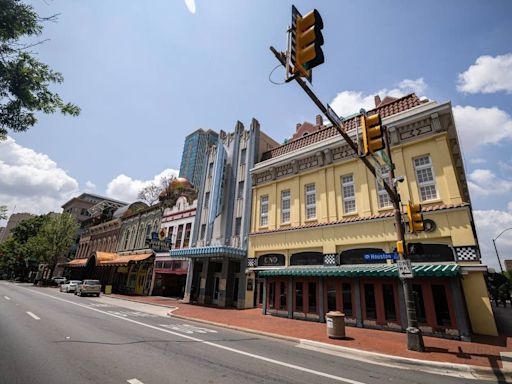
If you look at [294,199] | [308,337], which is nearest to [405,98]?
[294,199]

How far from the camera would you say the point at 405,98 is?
52.5ft

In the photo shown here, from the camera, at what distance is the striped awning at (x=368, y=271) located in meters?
11.2

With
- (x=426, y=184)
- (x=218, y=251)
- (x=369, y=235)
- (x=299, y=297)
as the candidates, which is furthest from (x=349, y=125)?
(x=218, y=251)

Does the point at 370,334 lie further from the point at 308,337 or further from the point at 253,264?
the point at 253,264

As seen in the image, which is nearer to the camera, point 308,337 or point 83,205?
point 308,337

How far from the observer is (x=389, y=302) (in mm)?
13172

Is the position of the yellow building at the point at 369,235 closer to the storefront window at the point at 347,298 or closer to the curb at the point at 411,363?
the storefront window at the point at 347,298

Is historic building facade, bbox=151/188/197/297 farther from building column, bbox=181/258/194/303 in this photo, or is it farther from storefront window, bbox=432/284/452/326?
storefront window, bbox=432/284/452/326

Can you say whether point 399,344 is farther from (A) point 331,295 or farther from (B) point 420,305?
(A) point 331,295

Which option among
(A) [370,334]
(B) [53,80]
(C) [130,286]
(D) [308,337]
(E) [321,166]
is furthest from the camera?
(C) [130,286]

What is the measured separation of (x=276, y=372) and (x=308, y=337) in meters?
5.23

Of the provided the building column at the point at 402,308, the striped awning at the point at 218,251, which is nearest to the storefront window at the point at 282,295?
the striped awning at the point at 218,251

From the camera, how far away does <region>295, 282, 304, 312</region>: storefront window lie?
16281 mm

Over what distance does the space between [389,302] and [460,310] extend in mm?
2882
